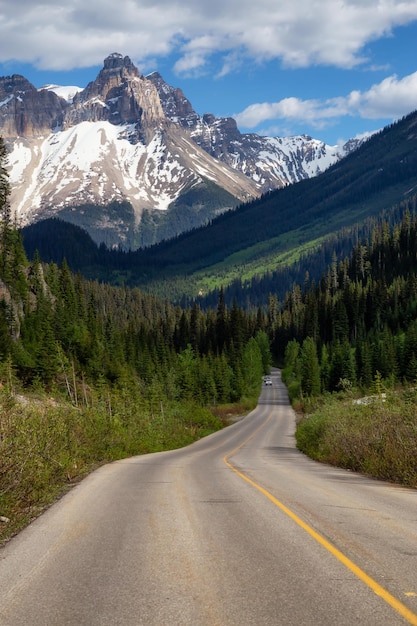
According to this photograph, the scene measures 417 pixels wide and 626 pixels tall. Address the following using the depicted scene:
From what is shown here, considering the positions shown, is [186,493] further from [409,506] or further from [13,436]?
[409,506]

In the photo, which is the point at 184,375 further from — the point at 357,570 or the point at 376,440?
the point at 357,570

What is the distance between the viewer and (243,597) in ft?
20.9

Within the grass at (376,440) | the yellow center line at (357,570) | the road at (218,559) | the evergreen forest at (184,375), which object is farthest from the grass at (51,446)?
the grass at (376,440)

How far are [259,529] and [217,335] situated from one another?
140440 mm

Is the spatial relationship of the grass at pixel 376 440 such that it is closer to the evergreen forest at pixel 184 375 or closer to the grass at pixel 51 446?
the evergreen forest at pixel 184 375

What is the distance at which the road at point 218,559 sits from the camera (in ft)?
19.7

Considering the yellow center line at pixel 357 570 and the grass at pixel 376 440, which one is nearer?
the yellow center line at pixel 357 570

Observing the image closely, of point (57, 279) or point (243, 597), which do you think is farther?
point (57, 279)

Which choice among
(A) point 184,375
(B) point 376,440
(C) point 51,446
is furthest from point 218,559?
(A) point 184,375

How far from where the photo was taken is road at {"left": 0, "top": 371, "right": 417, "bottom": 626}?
6020 millimetres

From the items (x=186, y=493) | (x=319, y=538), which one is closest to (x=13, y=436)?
(x=186, y=493)

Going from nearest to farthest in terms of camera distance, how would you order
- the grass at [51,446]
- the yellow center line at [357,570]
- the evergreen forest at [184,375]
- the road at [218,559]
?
the yellow center line at [357,570]
the road at [218,559]
the grass at [51,446]
the evergreen forest at [184,375]

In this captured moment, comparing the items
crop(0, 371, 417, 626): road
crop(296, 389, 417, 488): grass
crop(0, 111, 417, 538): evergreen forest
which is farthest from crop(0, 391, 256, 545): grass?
crop(296, 389, 417, 488): grass

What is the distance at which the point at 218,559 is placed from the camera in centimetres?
797
